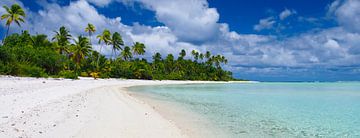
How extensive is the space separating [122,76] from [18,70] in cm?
2870

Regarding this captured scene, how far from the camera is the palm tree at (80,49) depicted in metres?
48.4

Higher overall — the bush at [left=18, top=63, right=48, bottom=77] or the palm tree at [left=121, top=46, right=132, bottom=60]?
the palm tree at [left=121, top=46, right=132, bottom=60]

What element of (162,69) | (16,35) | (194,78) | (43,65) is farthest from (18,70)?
(194,78)

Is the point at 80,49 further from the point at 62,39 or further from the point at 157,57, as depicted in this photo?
the point at 157,57

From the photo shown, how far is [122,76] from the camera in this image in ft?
184

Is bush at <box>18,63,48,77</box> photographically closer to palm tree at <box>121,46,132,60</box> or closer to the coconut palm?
palm tree at <box>121,46,132,60</box>

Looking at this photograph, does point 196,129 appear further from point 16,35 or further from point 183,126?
point 16,35

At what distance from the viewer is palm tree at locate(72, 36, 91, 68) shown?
4841cm

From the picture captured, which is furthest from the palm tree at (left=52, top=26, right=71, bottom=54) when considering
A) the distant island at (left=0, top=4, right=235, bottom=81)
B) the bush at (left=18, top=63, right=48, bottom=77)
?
the bush at (left=18, top=63, right=48, bottom=77)

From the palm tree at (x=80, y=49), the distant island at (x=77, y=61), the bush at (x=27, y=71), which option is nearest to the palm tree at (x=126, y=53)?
the distant island at (x=77, y=61)

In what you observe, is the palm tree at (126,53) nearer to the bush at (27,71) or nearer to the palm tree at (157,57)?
the palm tree at (157,57)

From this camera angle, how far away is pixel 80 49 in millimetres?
48344

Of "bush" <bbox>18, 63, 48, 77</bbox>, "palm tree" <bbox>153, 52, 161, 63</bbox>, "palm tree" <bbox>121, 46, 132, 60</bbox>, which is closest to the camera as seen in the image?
"bush" <bbox>18, 63, 48, 77</bbox>

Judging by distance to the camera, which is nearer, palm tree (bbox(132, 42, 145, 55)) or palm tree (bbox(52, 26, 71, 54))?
palm tree (bbox(52, 26, 71, 54))
